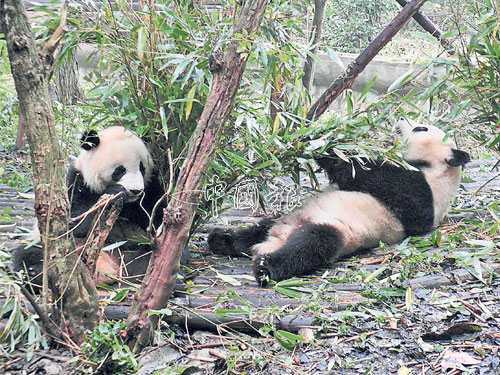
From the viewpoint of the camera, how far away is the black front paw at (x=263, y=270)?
2653 mm

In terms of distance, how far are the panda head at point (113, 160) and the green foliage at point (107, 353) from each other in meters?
1.04

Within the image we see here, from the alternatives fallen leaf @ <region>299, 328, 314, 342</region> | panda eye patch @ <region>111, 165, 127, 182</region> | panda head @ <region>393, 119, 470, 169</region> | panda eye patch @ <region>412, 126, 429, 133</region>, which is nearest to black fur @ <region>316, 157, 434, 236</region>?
panda head @ <region>393, 119, 470, 169</region>

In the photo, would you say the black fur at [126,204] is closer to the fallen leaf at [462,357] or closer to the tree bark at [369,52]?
the tree bark at [369,52]

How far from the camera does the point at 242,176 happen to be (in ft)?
10.0

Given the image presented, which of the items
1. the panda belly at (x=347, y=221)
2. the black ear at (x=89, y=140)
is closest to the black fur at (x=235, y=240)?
the panda belly at (x=347, y=221)

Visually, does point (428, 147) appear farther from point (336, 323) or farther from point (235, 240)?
point (336, 323)

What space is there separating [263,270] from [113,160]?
0.92m

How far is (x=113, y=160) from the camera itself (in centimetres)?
279

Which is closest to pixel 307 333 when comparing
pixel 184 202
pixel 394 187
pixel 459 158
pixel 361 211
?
pixel 184 202

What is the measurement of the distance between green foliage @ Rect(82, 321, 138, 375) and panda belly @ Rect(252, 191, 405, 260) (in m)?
1.26

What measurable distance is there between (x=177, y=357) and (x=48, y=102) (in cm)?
93

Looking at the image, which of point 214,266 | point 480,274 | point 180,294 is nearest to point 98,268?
point 180,294

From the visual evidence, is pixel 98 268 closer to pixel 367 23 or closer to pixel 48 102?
pixel 48 102

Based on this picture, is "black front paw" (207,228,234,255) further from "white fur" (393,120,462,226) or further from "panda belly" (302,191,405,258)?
"white fur" (393,120,462,226)
